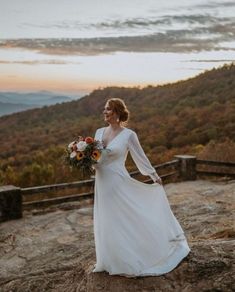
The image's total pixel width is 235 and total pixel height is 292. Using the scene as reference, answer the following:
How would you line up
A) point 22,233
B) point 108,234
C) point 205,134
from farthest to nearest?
1. point 205,134
2. point 22,233
3. point 108,234

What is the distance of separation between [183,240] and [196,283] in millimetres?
700

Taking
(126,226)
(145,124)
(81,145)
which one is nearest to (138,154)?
(81,145)

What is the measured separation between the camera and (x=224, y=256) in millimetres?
5371

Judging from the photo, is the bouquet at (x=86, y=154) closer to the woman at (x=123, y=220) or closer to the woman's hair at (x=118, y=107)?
the woman at (x=123, y=220)

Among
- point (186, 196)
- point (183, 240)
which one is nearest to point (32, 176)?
point (186, 196)

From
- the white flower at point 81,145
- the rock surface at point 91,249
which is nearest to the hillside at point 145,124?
the white flower at point 81,145

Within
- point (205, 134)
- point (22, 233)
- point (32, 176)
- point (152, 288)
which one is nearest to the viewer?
point (152, 288)

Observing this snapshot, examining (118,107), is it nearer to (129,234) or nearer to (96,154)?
(96,154)

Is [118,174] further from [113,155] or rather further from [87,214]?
[87,214]

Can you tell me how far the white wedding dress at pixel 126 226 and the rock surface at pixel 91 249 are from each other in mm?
130

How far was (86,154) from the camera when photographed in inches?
211

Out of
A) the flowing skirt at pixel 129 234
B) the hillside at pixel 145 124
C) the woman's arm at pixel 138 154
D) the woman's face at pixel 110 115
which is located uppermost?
the woman's face at pixel 110 115

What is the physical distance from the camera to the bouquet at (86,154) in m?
5.32

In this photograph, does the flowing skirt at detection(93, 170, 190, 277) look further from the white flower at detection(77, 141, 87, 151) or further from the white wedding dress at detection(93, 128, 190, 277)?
the white flower at detection(77, 141, 87, 151)
